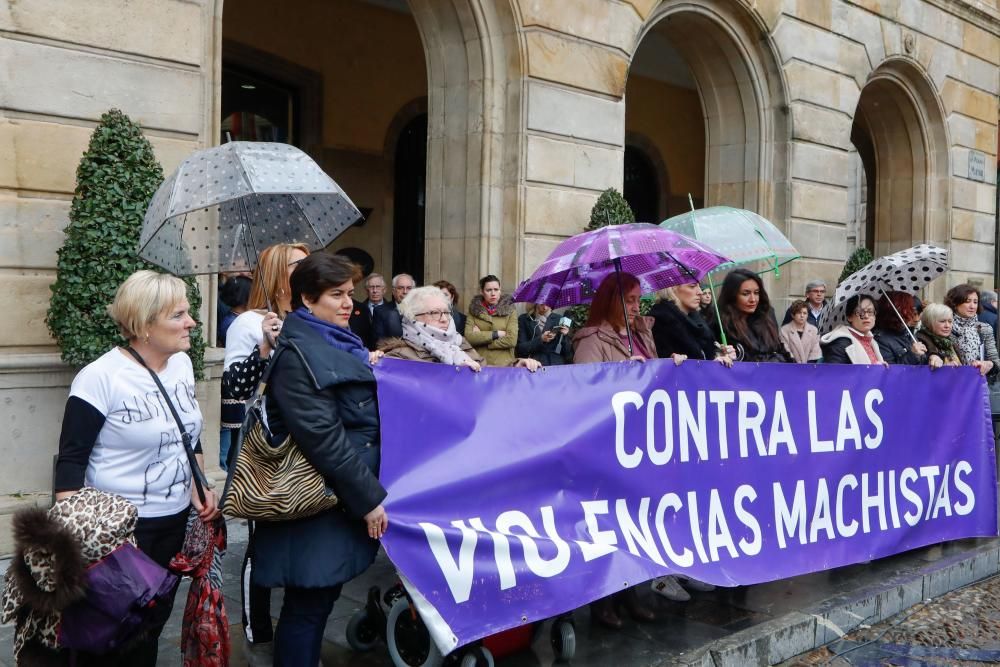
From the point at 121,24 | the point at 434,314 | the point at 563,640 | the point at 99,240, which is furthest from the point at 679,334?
the point at 121,24

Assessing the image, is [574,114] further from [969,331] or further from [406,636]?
[406,636]

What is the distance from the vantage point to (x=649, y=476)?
4742 millimetres

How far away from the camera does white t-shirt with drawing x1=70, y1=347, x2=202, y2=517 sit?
3.27 meters

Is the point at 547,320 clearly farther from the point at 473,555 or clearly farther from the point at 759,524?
the point at 473,555

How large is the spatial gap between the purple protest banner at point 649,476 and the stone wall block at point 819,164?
681 cm

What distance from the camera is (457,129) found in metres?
9.72

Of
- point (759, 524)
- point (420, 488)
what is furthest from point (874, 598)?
point (420, 488)

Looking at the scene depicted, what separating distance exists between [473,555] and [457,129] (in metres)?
6.55

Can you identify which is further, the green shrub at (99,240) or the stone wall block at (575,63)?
the stone wall block at (575,63)

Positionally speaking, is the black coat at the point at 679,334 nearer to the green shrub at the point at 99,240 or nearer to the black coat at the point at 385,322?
the green shrub at the point at 99,240

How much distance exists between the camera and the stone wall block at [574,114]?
958 cm

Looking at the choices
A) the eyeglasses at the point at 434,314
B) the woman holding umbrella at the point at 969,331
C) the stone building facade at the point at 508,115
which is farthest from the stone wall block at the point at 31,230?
the woman holding umbrella at the point at 969,331

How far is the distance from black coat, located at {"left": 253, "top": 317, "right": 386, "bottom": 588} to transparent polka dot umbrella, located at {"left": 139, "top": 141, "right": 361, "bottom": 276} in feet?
3.27

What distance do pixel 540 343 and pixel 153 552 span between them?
5980mm
